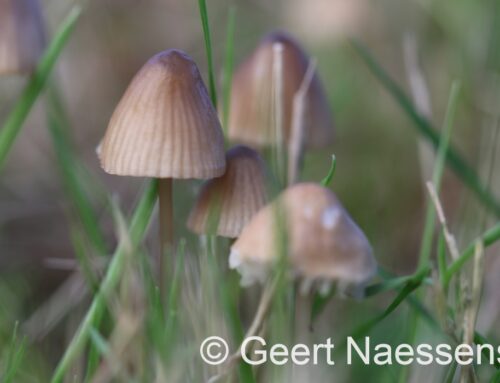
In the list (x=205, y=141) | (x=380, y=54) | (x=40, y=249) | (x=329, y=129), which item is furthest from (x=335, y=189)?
(x=205, y=141)

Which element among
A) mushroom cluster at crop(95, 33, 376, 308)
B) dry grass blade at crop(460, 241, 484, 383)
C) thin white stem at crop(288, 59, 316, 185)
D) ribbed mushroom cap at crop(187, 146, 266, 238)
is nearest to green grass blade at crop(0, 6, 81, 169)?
mushroom cluster at crop(95, 33, 376, 308)

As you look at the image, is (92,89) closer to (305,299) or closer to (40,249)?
(40,249)

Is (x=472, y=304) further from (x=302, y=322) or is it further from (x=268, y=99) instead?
(x=268, y=99)

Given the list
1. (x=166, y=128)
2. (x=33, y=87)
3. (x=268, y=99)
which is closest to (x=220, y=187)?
(x=166, y=128)

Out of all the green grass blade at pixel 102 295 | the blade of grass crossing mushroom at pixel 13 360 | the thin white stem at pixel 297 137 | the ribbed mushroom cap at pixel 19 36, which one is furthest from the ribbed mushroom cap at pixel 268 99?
the blade of grass crossing mushroom at pixel 13 360

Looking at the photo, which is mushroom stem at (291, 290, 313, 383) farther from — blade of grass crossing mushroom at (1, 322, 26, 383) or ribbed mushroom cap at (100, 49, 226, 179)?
blade of grass crossing mushroom at (1, 322, 26, 383)

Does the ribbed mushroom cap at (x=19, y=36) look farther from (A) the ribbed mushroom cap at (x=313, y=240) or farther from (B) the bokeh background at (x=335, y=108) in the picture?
(A) the ribbed mushroom cap at (x=313, y=240)
